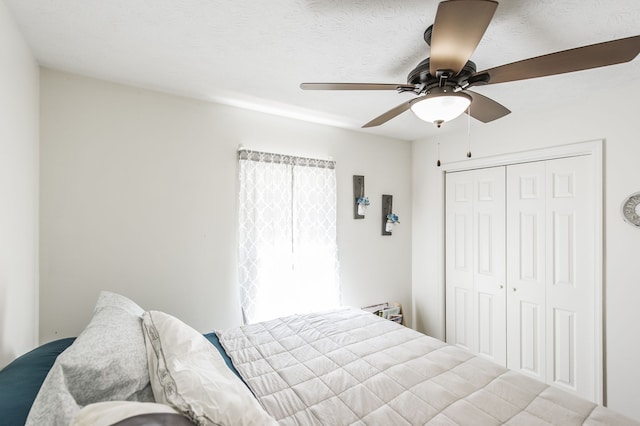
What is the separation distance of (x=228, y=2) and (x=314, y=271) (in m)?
2.22

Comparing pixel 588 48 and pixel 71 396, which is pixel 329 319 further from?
pixel 588 48

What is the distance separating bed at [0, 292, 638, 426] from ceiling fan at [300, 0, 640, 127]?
134cm

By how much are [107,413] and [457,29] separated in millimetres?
1565

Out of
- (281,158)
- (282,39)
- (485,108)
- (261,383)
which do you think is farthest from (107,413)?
(281,158)

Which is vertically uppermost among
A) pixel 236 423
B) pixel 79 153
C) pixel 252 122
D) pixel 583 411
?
pixel 252 122

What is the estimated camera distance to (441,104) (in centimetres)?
135

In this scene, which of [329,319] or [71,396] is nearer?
[71,396]

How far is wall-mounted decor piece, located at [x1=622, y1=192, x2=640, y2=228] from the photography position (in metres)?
2.07

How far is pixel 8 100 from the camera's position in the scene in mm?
1354

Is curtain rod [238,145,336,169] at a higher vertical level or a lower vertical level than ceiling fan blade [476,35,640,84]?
lower

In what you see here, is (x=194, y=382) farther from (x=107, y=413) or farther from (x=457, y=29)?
(x=457, y=29)

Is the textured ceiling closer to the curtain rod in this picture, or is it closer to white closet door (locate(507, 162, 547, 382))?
the curtain rod

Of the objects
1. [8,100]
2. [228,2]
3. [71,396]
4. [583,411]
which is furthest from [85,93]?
[583,411]

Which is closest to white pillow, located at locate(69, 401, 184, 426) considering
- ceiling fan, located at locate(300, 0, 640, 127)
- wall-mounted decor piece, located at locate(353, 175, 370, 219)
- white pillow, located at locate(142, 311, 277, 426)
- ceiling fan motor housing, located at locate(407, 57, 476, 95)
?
white pillow, located at locate(142, 311, 277, 426)
